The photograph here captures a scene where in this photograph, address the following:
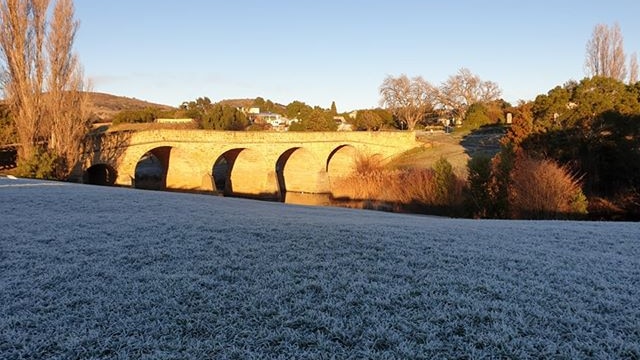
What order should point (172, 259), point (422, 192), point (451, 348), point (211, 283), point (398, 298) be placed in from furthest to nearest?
point (422, 192) < point (172, 259) < point (211, 283) < point (398, 298) < point (451, 348)

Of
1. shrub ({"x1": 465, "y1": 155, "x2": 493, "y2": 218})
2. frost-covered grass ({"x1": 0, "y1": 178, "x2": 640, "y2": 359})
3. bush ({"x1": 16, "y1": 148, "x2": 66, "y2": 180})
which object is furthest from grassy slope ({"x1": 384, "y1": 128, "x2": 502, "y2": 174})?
frost-covered grass ({"x1": 0, "y1": 178, "x2": 640, "y2": 359})

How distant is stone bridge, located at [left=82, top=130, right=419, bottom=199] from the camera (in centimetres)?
2600

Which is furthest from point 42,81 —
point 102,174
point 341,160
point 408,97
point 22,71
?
point 408,97

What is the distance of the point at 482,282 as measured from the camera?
166 inches

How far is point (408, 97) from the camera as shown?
2307 inches

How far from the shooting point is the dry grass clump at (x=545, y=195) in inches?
620

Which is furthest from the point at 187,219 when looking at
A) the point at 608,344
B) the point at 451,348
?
the point at 608,344

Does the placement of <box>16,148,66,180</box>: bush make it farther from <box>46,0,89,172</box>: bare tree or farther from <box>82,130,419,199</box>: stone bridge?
<box>82,130,419,199</box>: stone bridge

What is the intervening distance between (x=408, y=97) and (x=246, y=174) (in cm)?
3130

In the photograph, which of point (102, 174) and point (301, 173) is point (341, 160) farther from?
point (102, 174)

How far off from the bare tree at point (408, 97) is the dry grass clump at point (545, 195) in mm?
41540

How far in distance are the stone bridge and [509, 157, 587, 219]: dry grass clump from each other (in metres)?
19.5

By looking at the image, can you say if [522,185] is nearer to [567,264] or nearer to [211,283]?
[567,264]

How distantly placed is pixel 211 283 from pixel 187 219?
3.59m
